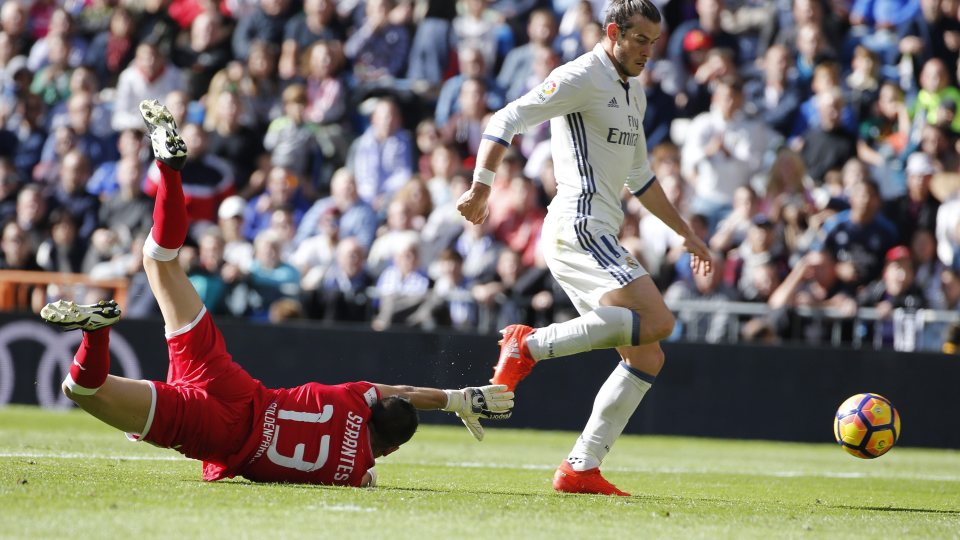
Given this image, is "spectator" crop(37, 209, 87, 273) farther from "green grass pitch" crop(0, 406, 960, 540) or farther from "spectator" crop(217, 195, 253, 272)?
"green grass pitch" crop(0, 406, 960, 540)

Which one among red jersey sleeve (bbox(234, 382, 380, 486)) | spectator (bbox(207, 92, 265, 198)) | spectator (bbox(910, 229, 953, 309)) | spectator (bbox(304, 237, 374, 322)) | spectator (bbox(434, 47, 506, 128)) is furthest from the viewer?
spectator (bbox(207, 92, 265, 198))

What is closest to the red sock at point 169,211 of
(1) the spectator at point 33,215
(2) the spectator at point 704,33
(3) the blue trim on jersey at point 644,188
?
(3) the blue trim on jersey at point 644,188

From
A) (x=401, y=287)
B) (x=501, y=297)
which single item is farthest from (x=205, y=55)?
(x=501, y=297)

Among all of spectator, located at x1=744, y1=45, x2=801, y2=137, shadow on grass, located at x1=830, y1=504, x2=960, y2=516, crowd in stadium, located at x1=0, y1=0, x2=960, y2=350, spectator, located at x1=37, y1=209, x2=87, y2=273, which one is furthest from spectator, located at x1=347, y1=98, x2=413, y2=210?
shadow on grass, located at x1=830, y1=504, x2=960, y2=516

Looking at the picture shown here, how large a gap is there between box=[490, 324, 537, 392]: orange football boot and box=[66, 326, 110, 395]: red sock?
212 centimetres

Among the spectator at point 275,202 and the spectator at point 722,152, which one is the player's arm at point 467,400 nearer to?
the spectator at point 722,152

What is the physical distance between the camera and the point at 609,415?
25.7ft

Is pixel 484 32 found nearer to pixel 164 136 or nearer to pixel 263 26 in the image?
pixel 263 26

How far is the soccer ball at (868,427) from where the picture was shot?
8.88m

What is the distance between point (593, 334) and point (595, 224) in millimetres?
696

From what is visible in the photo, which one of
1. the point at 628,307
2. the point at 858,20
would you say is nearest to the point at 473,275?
the point at 858,20

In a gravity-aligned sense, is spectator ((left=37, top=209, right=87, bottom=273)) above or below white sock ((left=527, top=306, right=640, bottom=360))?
below

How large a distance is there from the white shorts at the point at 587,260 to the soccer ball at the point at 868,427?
7.48 ft

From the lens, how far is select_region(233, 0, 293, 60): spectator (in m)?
19.3
